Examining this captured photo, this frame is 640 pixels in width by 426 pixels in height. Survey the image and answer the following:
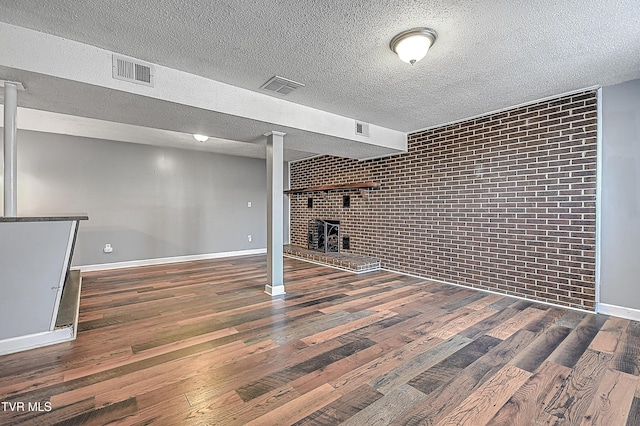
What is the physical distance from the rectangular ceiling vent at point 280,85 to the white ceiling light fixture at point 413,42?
1.08 meters

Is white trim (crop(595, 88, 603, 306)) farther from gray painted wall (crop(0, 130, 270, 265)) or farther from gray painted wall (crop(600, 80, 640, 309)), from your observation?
gray painted wall (crop(0, 130, 270, 265))

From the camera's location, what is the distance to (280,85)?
2.96m

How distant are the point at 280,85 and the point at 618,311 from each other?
4143 mm

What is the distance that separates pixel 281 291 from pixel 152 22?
9.79 feet

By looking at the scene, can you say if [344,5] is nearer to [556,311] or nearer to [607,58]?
[607,58]

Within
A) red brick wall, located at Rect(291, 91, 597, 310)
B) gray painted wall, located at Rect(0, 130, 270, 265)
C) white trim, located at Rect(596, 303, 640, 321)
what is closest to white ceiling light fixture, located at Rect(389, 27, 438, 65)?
red brick wall, located at Rect(291, 91, 597, 310)

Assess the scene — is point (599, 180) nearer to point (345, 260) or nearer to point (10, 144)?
point (345, 260)

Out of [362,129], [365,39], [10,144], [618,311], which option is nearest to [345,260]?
[362,129]

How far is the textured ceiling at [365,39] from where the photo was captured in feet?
6.12

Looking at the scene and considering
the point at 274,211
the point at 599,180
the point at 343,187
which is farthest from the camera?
the point at 343,187

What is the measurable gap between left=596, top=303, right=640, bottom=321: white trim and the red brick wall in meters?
0.08

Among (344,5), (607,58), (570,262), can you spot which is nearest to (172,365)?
(344,5)

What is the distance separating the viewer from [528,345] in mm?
2367

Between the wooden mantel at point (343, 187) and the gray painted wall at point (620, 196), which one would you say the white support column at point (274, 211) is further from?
the gray painted wall at point (620, 196)
